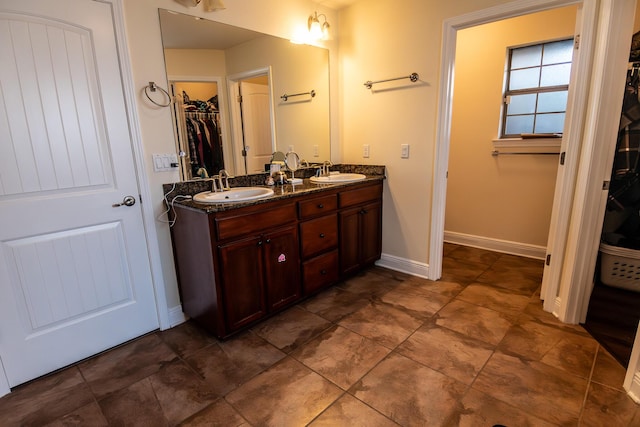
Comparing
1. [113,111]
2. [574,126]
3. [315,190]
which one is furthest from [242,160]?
[574,126]

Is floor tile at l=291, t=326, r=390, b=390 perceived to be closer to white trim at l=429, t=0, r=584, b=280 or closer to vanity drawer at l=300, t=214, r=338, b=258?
vanity drawer at l=300, t=214, r=338, b=258

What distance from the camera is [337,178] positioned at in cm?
296

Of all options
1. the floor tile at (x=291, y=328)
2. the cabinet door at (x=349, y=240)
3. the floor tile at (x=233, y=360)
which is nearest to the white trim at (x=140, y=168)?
the floor tile at (x=233, y=360)

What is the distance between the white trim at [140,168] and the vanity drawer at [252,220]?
22.0 inches

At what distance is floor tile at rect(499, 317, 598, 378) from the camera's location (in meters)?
1.80

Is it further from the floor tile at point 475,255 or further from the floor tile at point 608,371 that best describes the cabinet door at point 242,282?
the floor tile at point 475,255

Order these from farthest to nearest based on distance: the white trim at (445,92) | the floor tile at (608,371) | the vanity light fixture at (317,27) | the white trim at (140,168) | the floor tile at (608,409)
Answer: the vanity light fixture at (317,27) < the white trim at (445,92) < the white trim at (140,168) < the floor tile at (608,371) < the floor tile at (608,409)

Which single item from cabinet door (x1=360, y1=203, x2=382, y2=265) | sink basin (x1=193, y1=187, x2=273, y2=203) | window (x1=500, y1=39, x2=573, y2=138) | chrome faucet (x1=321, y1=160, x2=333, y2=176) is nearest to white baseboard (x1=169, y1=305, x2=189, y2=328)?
sink basin (x1=193, y1=187, x2=273, y2=203)

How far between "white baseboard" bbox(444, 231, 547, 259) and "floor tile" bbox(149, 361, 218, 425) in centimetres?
313

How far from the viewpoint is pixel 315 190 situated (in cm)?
240

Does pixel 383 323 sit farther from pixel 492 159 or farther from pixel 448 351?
pixel 492 159

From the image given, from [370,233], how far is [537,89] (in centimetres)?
212

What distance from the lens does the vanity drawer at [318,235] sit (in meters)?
2.41

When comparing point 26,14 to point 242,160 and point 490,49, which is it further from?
point 490,49
